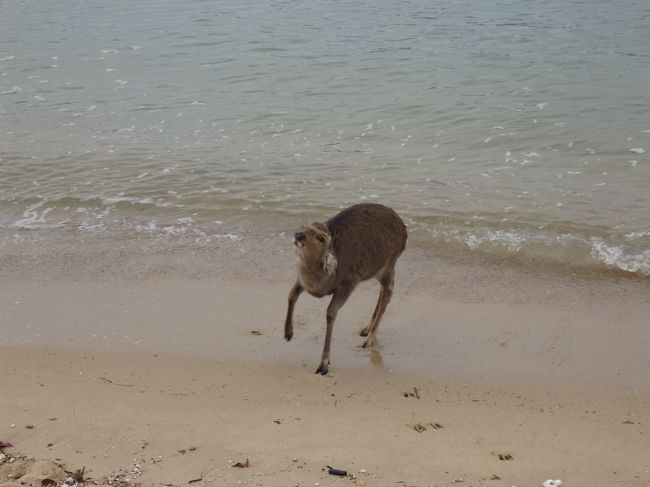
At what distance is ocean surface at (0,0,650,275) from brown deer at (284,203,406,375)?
2.34 m

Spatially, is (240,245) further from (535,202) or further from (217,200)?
(535,202)

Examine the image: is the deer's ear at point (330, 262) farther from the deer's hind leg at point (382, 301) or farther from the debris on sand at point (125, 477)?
the debris on sand at point (125, 477)

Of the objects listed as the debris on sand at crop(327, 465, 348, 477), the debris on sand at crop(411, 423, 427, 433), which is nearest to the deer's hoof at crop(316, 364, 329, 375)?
the debris on sand at crop(411, 423, 427, 433)

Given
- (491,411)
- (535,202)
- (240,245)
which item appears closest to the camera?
(491,411)

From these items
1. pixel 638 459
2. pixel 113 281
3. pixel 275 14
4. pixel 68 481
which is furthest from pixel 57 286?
pixel 275 14

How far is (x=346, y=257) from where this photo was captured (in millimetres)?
6715

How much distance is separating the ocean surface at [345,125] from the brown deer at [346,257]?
7.68 ft

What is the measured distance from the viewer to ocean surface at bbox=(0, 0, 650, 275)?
10344mm

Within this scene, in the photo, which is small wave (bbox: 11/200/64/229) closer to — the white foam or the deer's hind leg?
the white foam

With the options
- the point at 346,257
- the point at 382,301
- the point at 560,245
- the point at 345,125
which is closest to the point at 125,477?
the point at 346,257

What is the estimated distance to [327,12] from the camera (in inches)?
986

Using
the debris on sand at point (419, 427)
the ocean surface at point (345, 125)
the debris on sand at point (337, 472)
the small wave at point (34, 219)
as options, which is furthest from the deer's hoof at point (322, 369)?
the small wave at point (34, 219)

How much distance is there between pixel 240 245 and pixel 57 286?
2.03 metres

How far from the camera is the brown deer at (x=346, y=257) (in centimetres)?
647
